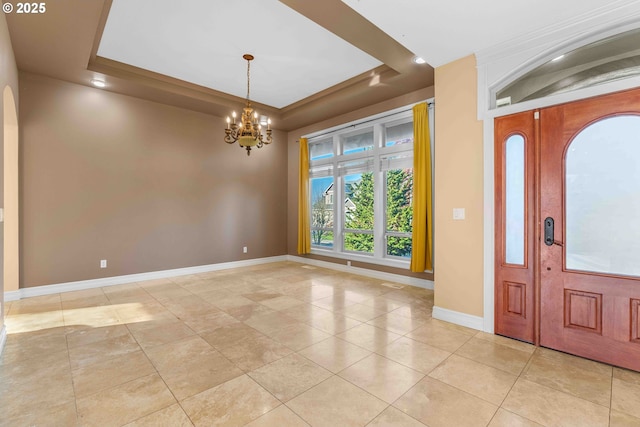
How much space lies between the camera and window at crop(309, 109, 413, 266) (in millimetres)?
5457

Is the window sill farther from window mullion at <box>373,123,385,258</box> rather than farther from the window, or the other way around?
window mullion at <box>373,123,385,258</box>

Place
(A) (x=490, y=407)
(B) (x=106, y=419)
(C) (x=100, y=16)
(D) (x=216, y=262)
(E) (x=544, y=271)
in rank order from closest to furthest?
1. (B) (x=106, y=419)
2. (A) (x=490, y=407)
3. (E) (x=544, y=271)
4. (C) (x=100, y=16)
5. (D) (x=216, y=262)

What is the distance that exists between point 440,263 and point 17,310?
5485 mm

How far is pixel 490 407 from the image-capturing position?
1962mm

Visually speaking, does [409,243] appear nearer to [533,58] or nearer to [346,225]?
[346,225]

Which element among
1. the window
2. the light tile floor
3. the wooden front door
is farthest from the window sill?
the wooden front door

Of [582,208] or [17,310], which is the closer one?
[582,208]

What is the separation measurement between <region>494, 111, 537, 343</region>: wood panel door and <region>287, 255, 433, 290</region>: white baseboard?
5.82ft

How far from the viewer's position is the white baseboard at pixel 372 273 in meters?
4.98

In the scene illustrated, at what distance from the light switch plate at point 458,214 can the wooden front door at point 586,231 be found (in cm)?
56

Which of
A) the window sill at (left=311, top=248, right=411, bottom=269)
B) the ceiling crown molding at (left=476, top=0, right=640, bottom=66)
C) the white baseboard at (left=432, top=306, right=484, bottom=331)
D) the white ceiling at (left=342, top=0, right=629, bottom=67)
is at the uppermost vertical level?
the white ceiling at (left=342, top=0, right=629, bottom=67)

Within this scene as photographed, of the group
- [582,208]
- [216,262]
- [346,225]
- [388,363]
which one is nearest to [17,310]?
[216,262]

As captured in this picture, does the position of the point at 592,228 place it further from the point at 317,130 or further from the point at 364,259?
the point at 317,130

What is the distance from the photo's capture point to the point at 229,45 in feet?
12.8
